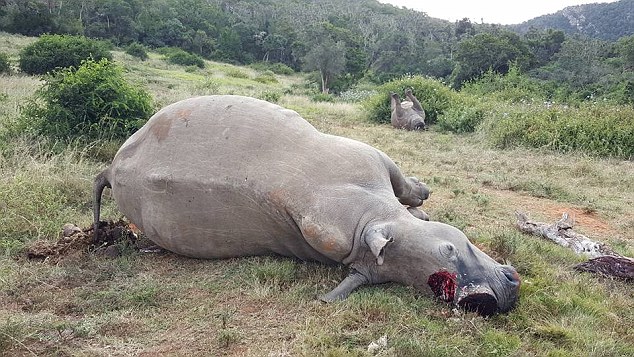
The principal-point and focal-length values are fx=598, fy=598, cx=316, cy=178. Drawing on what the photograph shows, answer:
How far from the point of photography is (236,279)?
4566mm

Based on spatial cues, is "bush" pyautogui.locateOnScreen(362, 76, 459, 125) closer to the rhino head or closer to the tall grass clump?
the tall grass clump

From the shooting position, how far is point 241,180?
4582 millimetres

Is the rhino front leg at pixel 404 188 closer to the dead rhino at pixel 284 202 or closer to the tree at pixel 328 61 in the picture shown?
the dead rhino at pixel 284 202

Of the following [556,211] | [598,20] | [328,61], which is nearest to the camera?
[556,211]

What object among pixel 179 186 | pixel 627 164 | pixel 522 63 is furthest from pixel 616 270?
pixel 522 63

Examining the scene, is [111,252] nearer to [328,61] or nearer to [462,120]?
[462,120]

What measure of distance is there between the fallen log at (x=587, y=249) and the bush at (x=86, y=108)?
19.3ft

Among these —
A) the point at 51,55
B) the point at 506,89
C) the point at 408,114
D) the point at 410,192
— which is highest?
the point at 410,192

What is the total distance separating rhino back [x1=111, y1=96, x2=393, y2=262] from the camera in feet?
14.4

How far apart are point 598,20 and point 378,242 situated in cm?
9447

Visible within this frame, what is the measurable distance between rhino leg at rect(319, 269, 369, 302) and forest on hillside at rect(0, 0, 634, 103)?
18956mm

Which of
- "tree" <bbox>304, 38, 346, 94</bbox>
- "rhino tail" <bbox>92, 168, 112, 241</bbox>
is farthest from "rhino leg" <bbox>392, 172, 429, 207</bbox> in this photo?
Result: "tree" <bbox>304, 38, 346, 94</bbox>

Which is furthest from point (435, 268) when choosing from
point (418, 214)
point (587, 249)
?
point (587, 249)

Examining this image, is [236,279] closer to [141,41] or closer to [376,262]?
[376,262]
